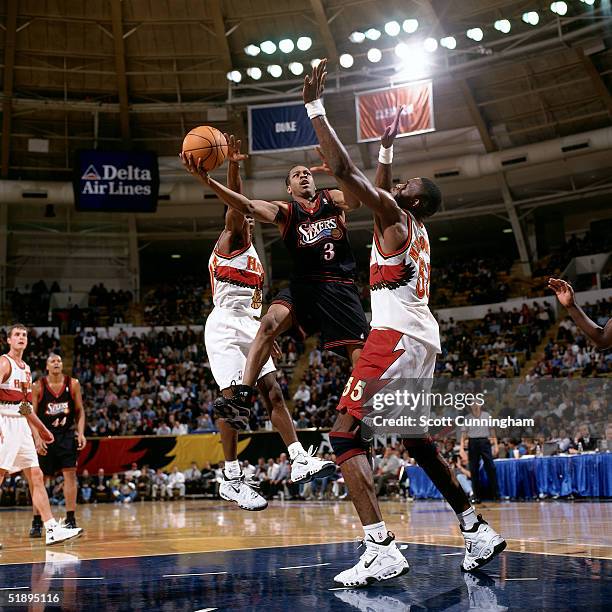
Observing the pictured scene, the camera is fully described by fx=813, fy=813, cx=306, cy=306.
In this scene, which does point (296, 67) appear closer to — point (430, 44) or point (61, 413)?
point (430, 44)

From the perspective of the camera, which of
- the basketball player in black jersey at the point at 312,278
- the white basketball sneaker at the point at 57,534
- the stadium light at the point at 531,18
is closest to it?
the basketball player in black jersey at the point at 312,278

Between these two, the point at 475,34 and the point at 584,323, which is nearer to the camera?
the point at 584,323

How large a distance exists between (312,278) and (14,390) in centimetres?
420

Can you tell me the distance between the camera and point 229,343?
6312 millimetres

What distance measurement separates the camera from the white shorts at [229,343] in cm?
618

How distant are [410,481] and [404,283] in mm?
12516

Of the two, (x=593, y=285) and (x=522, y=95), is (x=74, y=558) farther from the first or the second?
(x=593, y=285)

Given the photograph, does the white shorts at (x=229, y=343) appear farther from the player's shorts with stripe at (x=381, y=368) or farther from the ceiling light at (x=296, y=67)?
the ceiling light at (x=296, y=67)

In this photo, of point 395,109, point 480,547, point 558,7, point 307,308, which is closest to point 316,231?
point 307,308

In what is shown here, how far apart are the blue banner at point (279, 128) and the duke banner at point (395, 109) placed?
4.91 feet

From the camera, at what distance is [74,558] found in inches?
251

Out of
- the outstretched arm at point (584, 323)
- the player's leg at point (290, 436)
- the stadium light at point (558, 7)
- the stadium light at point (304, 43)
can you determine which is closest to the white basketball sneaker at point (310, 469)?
the player's leg at point (290, 436)

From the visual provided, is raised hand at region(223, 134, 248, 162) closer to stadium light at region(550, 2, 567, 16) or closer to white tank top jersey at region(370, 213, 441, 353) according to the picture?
white tank top jersey at region(370, 213, 441, 353)

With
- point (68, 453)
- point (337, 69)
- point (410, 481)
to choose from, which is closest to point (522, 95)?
point (337, 69)
